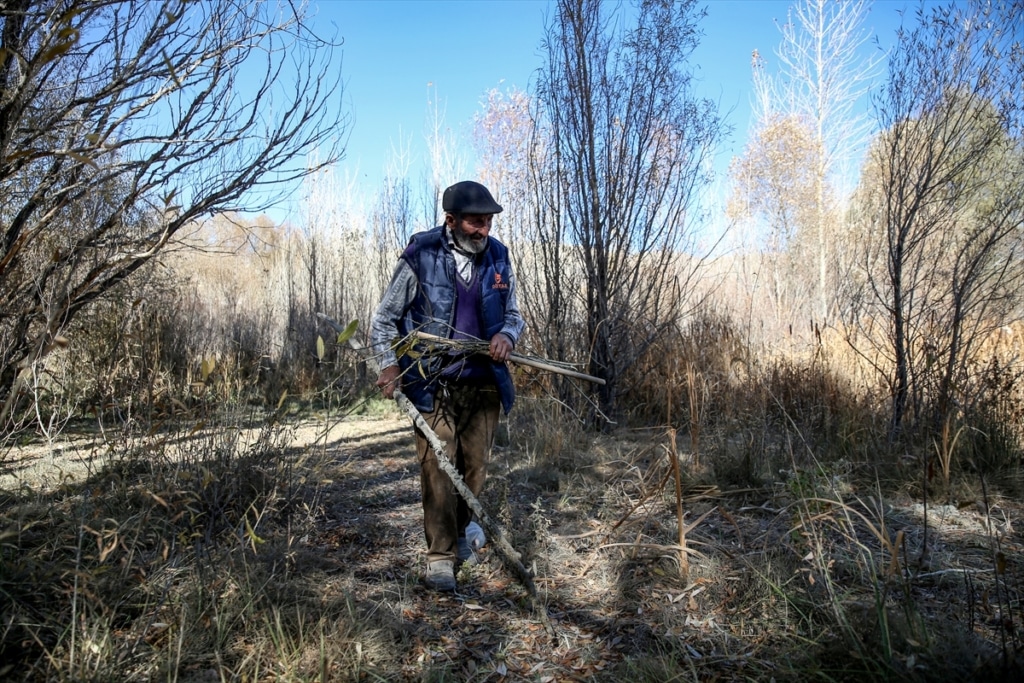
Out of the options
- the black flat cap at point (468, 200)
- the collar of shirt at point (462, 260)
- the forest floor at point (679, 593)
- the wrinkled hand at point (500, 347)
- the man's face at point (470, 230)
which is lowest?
the forest floor at point (679, 593)

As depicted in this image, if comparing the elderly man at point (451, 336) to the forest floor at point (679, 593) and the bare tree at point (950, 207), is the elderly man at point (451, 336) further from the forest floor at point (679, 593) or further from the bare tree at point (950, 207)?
the bare tree at point (950, 207)

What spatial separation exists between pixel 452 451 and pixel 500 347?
0.60m

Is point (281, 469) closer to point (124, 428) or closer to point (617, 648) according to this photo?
point (124, 428)

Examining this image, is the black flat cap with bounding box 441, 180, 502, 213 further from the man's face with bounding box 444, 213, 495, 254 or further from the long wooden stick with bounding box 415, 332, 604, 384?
the long wooden stick with bounding box 415, 332, 604, 384

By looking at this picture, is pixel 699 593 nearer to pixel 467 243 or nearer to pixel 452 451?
pixel 452 451

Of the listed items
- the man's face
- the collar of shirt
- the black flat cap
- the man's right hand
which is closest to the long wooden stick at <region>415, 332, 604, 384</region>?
the man's right hand

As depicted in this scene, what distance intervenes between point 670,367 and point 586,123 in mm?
2624

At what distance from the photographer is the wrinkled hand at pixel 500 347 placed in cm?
293

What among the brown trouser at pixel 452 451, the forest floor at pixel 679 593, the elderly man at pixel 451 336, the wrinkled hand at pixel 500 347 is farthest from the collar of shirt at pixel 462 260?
the forest floor at pixel 679 593

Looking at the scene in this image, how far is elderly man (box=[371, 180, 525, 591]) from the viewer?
3.05 meters

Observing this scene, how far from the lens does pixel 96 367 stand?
7.10 metres

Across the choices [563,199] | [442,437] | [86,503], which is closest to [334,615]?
[442,437]

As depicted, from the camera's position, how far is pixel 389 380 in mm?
2969

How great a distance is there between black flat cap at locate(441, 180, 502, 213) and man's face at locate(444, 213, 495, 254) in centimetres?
4
